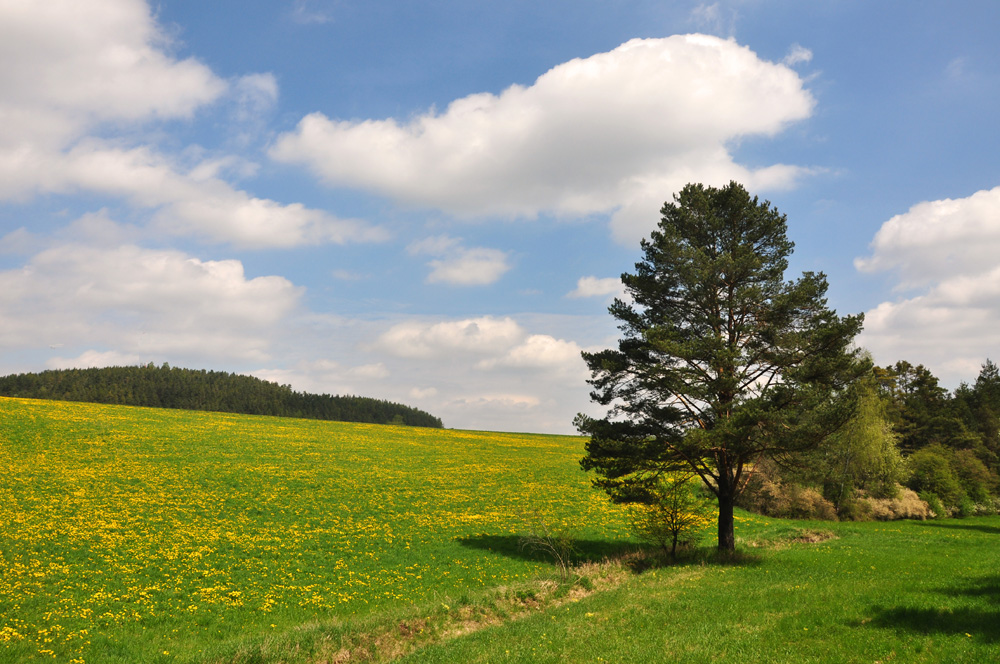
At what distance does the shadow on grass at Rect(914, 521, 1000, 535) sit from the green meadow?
583mm

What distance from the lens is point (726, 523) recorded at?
84.5 feet

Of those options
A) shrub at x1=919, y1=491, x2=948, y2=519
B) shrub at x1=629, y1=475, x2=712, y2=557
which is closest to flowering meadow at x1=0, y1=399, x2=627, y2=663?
shrub at x1=629, y1=475, x2=712, y2=557

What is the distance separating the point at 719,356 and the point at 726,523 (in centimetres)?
878

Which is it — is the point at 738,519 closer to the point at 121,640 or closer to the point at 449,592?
the point at 449,592

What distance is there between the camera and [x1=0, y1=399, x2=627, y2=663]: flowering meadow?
17844mm

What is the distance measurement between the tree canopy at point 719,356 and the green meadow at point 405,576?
15.4ft

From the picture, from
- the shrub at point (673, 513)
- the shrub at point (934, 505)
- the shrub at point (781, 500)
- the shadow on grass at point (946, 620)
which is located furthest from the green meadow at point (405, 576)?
the shrub at point (934, 505)

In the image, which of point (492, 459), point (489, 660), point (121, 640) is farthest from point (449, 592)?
point (492, 459)

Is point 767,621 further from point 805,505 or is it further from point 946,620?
point 805,505

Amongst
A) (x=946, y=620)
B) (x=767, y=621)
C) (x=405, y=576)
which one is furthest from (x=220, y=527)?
(x=946, y=620)

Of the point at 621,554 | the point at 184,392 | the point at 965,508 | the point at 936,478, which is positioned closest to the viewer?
the point at 621,554

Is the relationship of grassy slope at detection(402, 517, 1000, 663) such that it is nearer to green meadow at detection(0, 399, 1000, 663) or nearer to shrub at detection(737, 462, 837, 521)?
green meadow at detection(0, 399, 1000, 663)

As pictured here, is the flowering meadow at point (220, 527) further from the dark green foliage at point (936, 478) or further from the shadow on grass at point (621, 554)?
the dark green foliage at point (936, 478)

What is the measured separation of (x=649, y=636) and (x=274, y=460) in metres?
45.1
